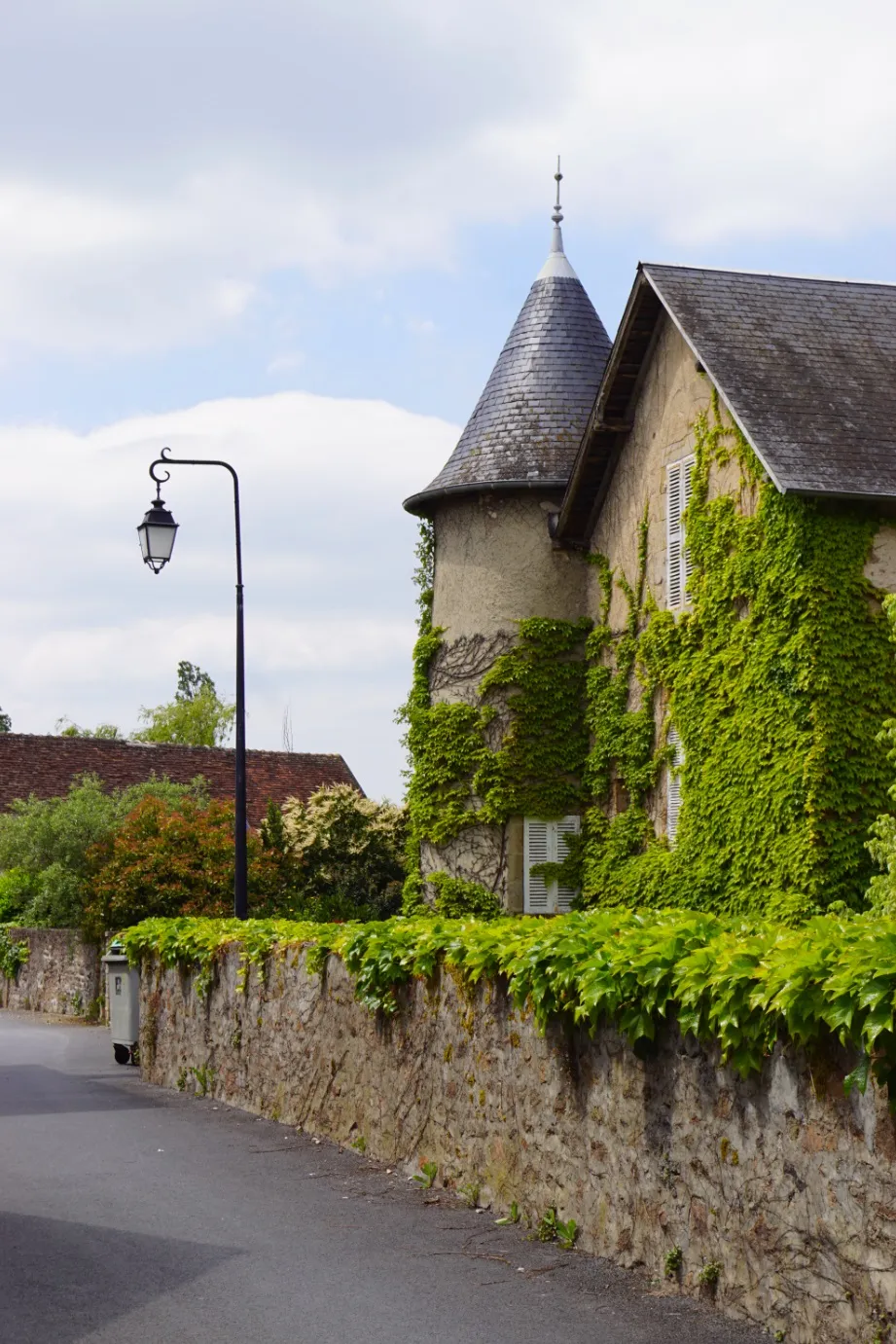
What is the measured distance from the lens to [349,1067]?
1272 centimetres

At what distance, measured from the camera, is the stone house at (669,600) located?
19.0 meters

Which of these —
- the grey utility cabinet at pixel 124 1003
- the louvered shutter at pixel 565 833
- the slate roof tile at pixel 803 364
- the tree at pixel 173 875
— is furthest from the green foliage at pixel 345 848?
the slate roof tile at pixel 803 364

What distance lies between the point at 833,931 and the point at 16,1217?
5354 millimetres

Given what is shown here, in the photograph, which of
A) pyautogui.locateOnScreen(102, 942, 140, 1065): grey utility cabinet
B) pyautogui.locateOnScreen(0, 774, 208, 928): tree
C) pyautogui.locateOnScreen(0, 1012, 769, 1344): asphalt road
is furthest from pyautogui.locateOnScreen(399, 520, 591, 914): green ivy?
pyautogui.locateOnScreen(0, 1012, 769, 1344): asphalt road

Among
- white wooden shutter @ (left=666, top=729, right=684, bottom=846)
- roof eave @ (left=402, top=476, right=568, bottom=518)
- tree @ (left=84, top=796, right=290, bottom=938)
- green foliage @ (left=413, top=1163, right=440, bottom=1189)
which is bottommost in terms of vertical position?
green foliage @ (left=413, top=1163, right=440, bottom=1189)

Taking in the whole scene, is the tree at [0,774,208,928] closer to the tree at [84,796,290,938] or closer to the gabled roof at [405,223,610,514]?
the tree at [84,796,290,938]

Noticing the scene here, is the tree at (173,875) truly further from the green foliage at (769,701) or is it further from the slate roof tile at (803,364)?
the slate roof tile at (803,364)

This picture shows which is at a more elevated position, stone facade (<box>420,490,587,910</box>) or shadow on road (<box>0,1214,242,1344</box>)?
stone facade (<box>420,490,587,910</box>)

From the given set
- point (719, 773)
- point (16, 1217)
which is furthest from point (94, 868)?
point (16, 1217)

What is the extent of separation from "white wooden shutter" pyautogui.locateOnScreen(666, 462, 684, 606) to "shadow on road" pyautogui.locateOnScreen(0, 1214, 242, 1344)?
13.8m

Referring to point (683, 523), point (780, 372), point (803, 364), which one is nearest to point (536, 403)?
point (683, 523)

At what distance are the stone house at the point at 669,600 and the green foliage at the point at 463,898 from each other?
0.19 m

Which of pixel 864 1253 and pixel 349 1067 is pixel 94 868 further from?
pixel 864 1253

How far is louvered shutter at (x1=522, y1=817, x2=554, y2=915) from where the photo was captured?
79.4 ft
